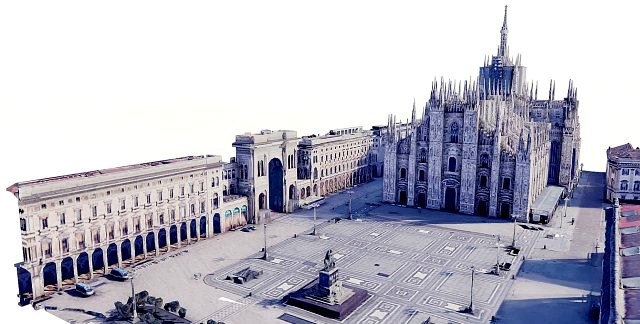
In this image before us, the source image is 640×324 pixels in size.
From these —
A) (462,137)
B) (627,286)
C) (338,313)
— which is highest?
(462,137)

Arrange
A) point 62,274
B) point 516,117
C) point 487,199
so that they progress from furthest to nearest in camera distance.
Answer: point 516,117 → point 487,199 → point 62,274

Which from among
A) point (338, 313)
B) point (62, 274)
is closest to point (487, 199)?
point (338, 313)

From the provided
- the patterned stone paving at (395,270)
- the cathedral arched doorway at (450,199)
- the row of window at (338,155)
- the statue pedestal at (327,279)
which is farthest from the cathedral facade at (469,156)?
the statue pedestal at (327,279)

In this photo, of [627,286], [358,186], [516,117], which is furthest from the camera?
[358,186]

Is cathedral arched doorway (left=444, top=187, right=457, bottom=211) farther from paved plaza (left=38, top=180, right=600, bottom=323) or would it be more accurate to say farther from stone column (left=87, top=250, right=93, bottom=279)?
stone column (left=87, top=250, right=93, bottom=279)

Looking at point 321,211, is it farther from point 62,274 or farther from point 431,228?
point 62,274

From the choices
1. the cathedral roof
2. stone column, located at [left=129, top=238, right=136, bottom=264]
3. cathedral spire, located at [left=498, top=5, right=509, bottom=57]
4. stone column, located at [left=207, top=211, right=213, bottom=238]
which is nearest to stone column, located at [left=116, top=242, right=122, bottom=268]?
stone column, located at [left=129, top=238, right=136, bottom=264]

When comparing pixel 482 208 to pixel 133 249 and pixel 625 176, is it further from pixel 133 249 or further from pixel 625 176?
pixel 133 249

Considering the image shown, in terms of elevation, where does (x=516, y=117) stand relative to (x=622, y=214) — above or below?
above
